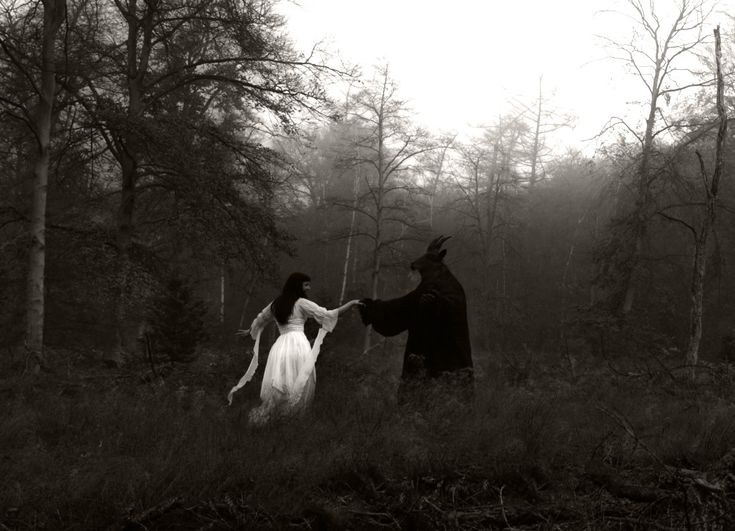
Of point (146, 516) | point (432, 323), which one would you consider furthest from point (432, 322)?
point (146, 516)

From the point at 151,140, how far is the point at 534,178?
24.9 m

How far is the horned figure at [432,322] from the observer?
757 cm

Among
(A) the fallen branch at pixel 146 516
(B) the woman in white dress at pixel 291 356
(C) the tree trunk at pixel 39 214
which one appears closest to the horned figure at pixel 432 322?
(B) the woman in white dress at pixel 291 356

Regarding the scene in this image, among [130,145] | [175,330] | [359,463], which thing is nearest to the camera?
[359,463]

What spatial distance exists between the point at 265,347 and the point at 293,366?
3.72 meters

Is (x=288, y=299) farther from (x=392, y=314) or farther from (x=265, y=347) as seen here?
(x=265, y=347)

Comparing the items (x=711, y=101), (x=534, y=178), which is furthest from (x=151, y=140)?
(x=534, y=178)

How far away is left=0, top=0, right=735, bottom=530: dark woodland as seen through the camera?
13.5 ft

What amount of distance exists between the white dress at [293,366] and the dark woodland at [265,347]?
0.99 ft

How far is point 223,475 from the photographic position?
4.36 m

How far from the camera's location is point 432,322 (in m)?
7.66

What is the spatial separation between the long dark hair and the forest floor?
3.47 feet

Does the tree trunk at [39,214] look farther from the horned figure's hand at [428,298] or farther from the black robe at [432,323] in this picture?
the horned figure's hand at [428,298]

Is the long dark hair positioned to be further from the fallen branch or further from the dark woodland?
the fallen branch
